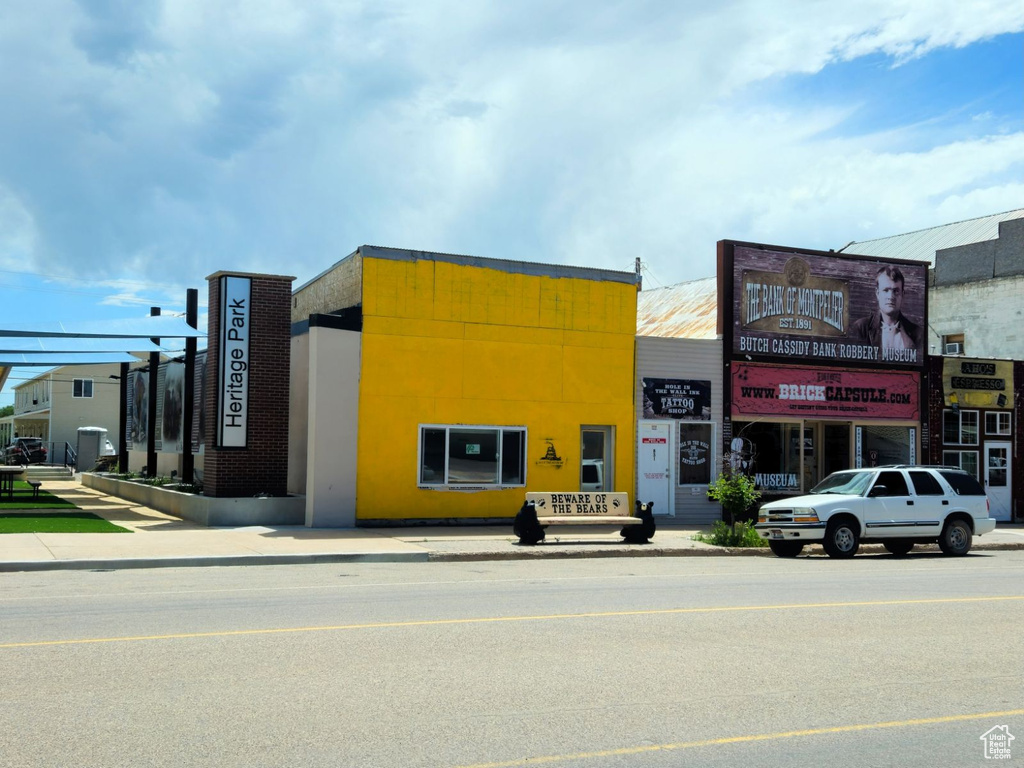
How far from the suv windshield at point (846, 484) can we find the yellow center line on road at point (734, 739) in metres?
13.0

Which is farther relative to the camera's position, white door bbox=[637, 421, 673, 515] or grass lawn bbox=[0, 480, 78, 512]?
white door bbox=[637, 421, 673, 515]

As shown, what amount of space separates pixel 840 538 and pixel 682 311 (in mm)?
12212

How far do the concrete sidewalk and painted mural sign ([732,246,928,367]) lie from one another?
5.83 m

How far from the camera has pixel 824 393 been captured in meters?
27.0

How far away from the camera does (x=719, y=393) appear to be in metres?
25.7

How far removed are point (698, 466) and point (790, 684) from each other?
18.1 m

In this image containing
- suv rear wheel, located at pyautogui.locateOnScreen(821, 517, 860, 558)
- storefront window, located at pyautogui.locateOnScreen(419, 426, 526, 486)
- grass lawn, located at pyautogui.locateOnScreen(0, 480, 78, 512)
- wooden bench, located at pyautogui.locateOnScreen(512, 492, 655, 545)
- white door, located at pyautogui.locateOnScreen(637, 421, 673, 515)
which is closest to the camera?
suv rear wheel, located at pyautogui.locateOnScreen(821, 517, 860, 558)

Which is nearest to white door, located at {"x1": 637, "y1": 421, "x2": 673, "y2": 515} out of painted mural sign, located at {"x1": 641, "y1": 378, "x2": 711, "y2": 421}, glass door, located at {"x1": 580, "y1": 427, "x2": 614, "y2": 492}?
painted mural sign, located at {"x1": 641, "y1": 378, "x2": 711, "y2": 421}

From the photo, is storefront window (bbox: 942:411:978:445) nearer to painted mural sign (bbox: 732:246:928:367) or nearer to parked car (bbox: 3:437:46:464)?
painted mural sign (bbox: 732:246:928:367)

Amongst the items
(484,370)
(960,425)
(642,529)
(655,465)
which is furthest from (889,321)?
(484,370)

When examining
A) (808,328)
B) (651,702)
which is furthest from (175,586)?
(808,328)

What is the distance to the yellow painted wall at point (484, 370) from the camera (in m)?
21.9

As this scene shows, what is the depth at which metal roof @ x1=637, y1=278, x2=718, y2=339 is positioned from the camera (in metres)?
28.0

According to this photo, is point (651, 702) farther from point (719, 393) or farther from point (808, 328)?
point (808, 328)
